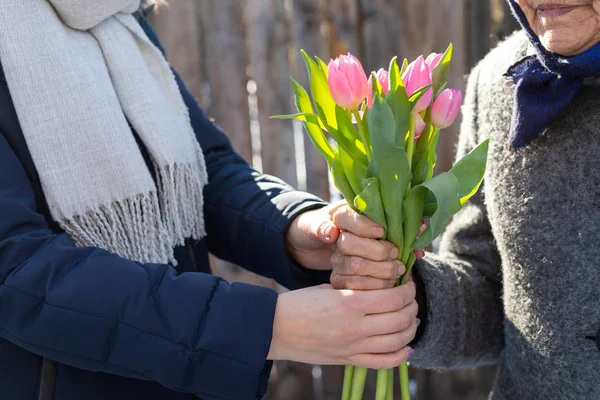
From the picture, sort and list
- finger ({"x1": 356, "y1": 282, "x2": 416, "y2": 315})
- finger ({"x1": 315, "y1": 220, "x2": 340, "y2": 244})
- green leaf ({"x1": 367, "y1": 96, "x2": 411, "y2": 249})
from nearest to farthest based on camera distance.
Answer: green leaf ({"x1": 367, "y1": 96, "x2": 411, "y2": 249}) < finger ({"x1": 356, "y1": 282, "x2": 416, "y2": 315}) < finger ({"x1": 315, "y1": 220, "x2": 340, "y2": 244})

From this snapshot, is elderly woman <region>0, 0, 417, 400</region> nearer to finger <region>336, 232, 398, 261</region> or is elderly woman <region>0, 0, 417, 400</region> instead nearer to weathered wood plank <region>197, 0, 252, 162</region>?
finger <region>336, 232, 398, 261</region>

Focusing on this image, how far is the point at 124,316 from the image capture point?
1.08m

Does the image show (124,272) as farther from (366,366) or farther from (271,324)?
(366,366)

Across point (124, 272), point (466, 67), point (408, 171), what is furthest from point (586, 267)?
point (466, 67)

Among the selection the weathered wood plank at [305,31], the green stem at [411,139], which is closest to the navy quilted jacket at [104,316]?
the green stem at [411,139]

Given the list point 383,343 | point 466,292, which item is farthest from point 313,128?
point 466,292

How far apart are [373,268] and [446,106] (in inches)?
11.1

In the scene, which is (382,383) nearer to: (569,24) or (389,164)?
(389,164)

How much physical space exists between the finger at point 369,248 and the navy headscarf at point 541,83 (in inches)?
12.0

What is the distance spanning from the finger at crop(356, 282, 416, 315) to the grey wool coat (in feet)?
0.63

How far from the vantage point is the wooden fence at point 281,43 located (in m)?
2.56

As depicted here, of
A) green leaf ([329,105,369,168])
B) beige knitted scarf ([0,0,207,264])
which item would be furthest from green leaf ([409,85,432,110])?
beige knitted scarf ([0,0,207,264])

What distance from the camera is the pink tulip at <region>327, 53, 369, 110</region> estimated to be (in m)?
1.04

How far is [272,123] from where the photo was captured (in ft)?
8.72
